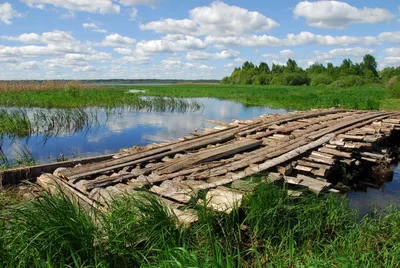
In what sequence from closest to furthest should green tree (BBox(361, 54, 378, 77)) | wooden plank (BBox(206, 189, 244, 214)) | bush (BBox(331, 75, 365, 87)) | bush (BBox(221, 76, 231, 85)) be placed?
1. wooden plank (BBox(206, 189, 244, 214))
2. bush (BBox(331, 75, 365, 87))
3. green tree (BBox(361, 54, 378, 77))
4. bush (BBox(221, 76, 231, 85))

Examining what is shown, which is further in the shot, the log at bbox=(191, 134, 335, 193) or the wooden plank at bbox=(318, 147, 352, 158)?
the wooden plank at bbox=(318, 147, 352, 158)

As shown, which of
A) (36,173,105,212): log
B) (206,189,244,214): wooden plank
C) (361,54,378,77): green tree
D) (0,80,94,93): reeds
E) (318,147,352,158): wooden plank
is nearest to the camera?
(206,189,244,214): wooden plank

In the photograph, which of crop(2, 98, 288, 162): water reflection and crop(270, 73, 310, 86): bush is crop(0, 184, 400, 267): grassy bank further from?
crop(270, 73, 310, 86): bush

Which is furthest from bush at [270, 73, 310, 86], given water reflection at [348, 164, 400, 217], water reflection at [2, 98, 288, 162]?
water reflection at [348, 164, 400, 217]

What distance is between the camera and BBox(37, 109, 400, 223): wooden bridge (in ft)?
17.6

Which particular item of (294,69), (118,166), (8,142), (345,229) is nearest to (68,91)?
(8,142)

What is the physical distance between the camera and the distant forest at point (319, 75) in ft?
220

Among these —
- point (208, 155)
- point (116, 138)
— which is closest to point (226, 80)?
point (116, 138)

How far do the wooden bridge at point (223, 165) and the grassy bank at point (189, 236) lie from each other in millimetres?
349

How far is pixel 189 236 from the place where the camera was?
161 inches

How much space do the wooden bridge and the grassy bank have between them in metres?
0.35

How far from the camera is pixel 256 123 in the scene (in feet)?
36.7

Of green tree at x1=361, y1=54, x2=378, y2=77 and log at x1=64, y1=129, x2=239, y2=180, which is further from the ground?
green tree at x1=361, y1=54, x2=378, y2=77

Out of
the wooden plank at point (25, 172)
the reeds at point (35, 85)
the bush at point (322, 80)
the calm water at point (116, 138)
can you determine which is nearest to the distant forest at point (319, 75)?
the bush at point (322, 80)
